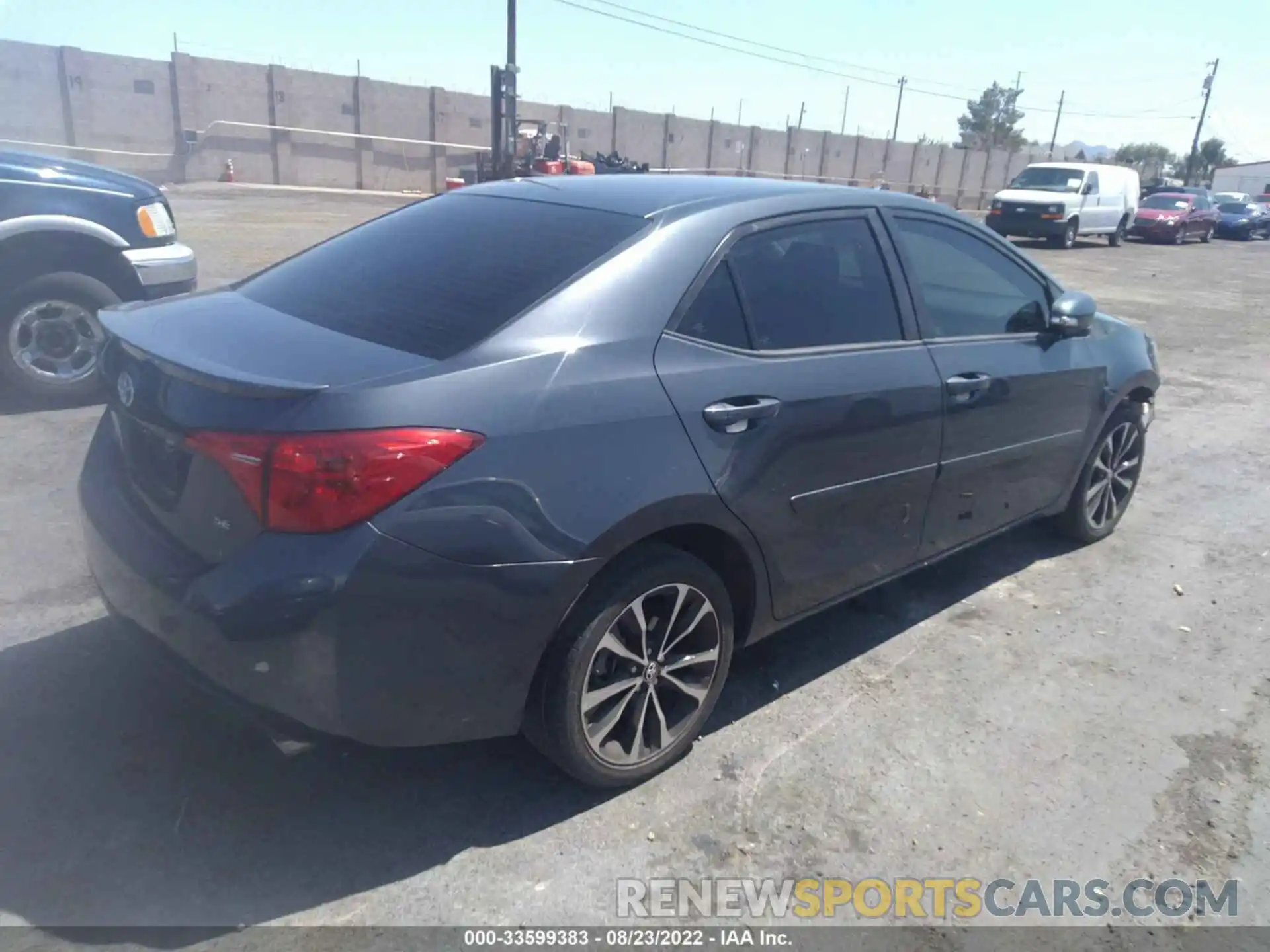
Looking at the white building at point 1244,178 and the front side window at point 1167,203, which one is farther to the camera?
the white building at point 1244,178

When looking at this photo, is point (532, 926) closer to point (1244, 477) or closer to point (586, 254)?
point (586, 254)

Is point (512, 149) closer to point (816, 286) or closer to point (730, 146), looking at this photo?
point (730, 146)

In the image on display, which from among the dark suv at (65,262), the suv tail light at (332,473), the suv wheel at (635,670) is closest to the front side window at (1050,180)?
the dark suv at (65,262)

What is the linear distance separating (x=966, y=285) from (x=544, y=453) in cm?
240

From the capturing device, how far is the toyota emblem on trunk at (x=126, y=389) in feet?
9.35

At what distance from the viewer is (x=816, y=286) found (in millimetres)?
3471

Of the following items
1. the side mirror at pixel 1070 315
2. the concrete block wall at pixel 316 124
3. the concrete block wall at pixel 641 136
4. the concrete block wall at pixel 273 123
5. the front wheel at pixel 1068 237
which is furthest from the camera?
the concrete block wall at pixel 641 136

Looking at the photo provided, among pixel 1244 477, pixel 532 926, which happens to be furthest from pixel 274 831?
pixel 1244 477

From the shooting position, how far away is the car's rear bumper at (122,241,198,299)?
6.42 meters

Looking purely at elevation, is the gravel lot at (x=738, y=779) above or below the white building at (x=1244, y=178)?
below

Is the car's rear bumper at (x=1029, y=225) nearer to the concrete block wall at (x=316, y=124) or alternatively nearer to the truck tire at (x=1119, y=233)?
the truck tire at (x=1119, y=233)

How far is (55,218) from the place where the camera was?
612 centimetres

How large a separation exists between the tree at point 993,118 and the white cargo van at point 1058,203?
2985 inches

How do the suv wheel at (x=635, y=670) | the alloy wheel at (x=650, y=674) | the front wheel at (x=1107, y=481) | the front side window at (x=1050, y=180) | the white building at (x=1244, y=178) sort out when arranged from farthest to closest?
the white building at (x=1244, y=178), the front side window at (x=1050, y=180), the front wheel at (x=1107, y=481), the alloy wheel at (x=650, y=674), the suv wheel at (x=635, y=670)
